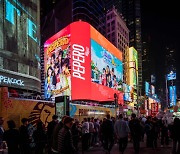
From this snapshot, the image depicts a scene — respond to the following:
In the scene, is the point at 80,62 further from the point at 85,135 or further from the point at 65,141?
the point at 65,141

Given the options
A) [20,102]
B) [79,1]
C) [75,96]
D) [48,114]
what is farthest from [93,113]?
[79,1]

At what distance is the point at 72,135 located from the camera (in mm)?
10562

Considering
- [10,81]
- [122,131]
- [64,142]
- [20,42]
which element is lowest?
[122,131]

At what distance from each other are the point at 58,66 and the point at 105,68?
11.9 meters

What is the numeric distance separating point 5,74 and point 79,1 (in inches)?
2221

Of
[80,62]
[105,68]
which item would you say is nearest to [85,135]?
[80,62]

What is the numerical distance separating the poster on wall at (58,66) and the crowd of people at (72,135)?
121 ft

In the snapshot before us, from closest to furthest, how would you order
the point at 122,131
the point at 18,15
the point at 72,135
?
the point at 72,135 → the point at 122,131 → the point at 18,15

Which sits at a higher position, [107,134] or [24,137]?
[24,137]

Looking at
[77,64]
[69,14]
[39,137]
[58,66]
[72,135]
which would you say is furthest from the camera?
[69,14]

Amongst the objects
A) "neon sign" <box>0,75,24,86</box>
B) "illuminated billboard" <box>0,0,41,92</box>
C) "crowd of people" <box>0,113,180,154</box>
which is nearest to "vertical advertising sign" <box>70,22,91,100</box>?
"illuminated billboard" <box>0,0,41,92</box>

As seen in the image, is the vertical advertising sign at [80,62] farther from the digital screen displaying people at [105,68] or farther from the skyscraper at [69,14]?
the skyscraper at [69,14]

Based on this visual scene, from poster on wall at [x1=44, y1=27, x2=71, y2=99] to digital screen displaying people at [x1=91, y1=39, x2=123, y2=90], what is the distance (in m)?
4.89

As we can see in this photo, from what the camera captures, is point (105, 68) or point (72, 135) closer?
point (72, 135)
